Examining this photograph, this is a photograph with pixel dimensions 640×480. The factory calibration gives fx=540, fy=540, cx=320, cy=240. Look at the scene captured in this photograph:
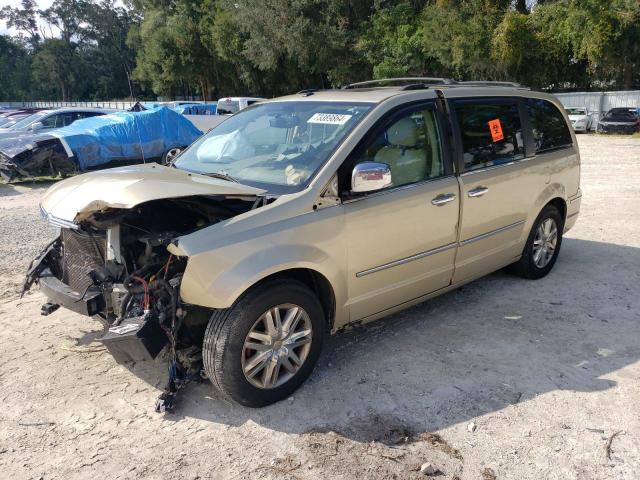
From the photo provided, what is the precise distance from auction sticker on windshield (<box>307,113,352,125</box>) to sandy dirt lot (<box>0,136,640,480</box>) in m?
1.72

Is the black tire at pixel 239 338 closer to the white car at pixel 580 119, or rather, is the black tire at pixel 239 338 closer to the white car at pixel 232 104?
the white car at pixel 232 104

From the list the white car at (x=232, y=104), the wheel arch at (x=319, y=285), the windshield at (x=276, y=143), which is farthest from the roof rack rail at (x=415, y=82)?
the white car at (x=232, y=104)

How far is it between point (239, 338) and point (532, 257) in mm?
3500

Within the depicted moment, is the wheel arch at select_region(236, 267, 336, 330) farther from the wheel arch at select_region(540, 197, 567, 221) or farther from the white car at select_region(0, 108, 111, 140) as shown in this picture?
the white car at select_region(0, 108, 111, 140)

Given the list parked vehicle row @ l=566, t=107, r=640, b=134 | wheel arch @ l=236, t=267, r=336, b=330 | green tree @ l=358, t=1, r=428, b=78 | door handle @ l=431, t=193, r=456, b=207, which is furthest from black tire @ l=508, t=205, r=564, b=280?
green tree @ l=358, t=1, r=428, b=78

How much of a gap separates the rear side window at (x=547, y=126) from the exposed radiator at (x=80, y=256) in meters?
4.04

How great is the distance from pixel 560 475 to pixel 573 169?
3.85 m

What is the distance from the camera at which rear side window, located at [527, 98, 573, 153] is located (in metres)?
5.28

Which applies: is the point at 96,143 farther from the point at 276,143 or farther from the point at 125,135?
the point at 276,143

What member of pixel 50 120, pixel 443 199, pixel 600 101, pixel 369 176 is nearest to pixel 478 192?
pixel 443 199

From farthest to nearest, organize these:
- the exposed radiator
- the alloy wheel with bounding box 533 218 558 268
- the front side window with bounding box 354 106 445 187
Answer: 1. the alloy wheel with bounding box 533 218 558 268
2. the front side window with bounding box 354 106 445 187
3. the exposed radiator

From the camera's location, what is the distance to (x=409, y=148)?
4.05 metres

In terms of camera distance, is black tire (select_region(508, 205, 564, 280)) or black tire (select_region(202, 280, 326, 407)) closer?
black tire (select_region(202, 280, 326, 407))

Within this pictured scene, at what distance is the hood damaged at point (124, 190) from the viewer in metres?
3.12
